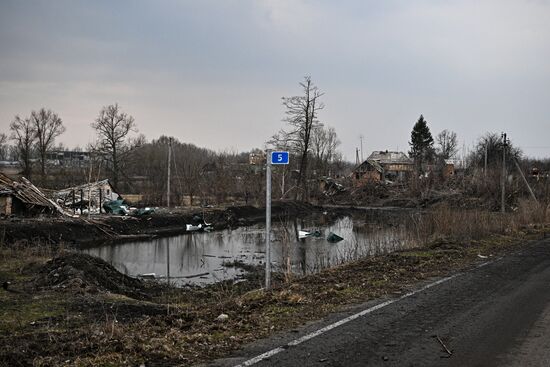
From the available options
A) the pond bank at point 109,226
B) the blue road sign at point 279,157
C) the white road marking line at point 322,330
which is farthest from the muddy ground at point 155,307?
the pond bank at point 109,226

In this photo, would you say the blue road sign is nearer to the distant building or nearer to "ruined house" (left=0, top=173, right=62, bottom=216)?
"ruined house" (left=0, top=173, right=62, bottom=216)

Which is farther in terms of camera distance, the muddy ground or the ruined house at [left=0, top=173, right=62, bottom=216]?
the ruined house at [left=0, top=173, right=62, bottom=216]

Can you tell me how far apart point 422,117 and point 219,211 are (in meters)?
63.6

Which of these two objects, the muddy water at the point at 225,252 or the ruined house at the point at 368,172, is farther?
the ruined house at the point at 368,172

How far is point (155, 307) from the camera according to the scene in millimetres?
9797

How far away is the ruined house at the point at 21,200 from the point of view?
29703 millimetres

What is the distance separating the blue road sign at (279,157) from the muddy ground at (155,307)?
7.68ft

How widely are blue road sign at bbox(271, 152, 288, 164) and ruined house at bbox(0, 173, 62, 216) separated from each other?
25119 mm

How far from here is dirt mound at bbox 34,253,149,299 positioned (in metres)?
11.8

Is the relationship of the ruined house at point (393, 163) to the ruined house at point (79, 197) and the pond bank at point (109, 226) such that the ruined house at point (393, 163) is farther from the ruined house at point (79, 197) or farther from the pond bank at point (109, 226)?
the ruined house at point (79, 197)

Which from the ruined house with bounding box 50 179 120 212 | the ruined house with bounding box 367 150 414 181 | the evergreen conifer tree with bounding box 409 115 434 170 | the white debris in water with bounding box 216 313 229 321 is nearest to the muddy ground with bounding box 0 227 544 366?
the white debris in water with bounding box 216 313 229 321

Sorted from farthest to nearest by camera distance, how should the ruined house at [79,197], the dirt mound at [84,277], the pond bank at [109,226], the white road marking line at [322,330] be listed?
1. the ruined house at [79,197]
2. the pond bank at [109,226]
3. the dirt mound at [84,277]
4. the white road marking line at [322,330]

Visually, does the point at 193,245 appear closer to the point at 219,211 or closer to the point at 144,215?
the point at 144,215

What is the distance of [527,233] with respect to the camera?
21500 mm
